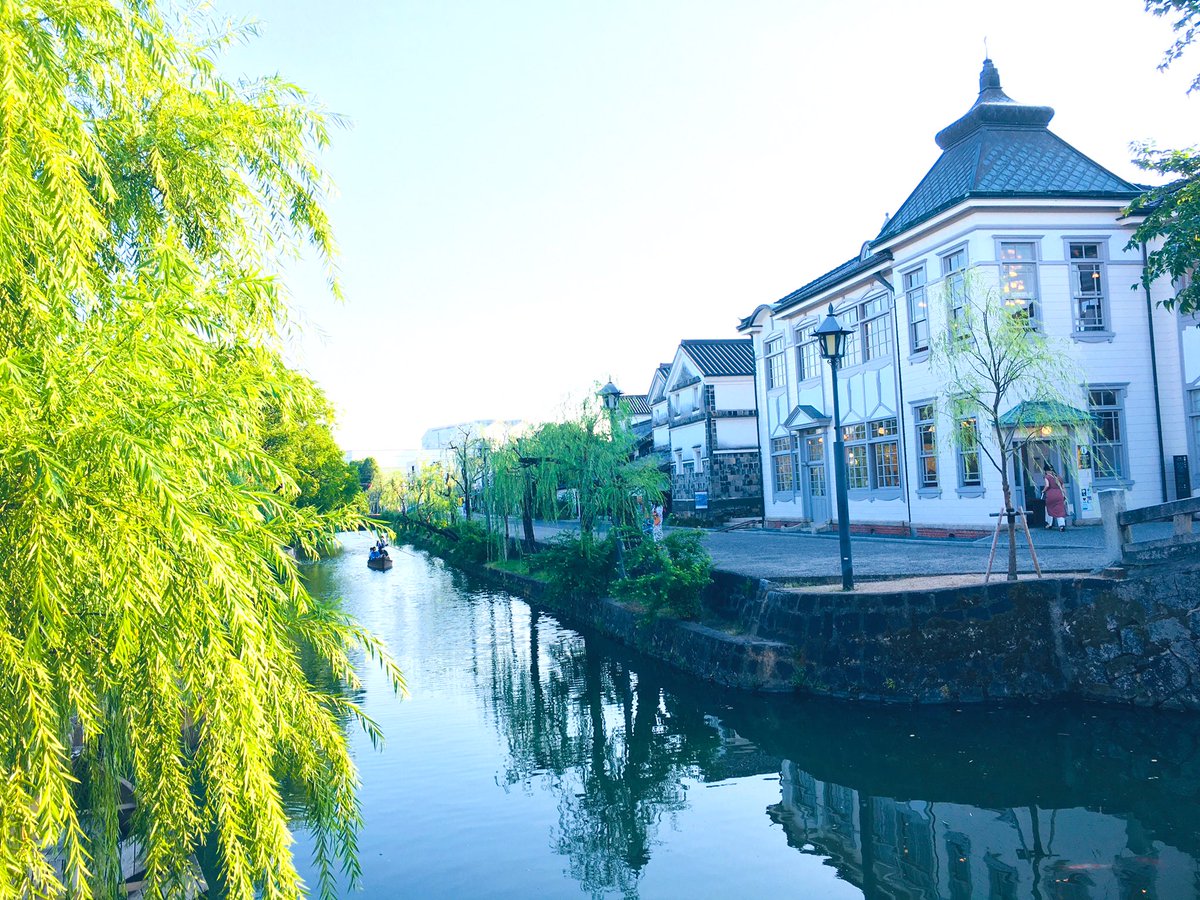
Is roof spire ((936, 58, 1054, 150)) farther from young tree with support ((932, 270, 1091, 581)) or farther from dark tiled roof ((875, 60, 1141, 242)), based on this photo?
young tree with support ((932, 270, 1091, 581))

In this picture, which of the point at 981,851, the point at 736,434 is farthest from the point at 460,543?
the point at 981,851

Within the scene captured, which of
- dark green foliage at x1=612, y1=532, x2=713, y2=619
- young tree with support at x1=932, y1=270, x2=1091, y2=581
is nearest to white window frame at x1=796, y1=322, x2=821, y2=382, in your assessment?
dark green foliage at x1=612, y1=532, x2=713, y2=619

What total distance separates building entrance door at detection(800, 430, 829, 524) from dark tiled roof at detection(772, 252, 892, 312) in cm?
389

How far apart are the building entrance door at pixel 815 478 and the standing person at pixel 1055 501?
26.1 ft

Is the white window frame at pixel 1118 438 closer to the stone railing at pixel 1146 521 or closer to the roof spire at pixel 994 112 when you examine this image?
the roof spire at pixel 994 112

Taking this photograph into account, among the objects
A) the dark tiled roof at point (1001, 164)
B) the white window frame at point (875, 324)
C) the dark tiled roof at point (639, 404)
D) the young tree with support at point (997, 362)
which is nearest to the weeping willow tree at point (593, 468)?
the white window frame at point (875, 324)

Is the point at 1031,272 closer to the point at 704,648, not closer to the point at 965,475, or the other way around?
the point at 965,475

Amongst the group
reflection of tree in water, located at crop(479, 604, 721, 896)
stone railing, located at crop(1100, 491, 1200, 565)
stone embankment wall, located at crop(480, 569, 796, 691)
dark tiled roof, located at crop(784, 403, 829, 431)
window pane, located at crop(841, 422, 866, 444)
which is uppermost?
dark tiled roof, located at crop(784, 403, 829, 431)

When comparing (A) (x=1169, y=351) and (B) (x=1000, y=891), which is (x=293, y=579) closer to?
(B) (x=1000, y=891)

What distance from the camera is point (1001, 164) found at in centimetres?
1967

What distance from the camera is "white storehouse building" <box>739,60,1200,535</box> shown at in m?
18.7

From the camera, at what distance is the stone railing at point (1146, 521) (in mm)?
10227

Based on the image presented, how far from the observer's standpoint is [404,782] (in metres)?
10.0

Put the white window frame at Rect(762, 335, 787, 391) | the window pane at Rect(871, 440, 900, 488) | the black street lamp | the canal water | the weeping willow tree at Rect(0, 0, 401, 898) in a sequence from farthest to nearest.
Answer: the white window frame at Rect(762, 335, 787, 391) < the window pane at Rect(871, 440, 900, 488) < the black street lamp < the canal water < the weeping willow tree at Rect(0, 0, 401, 898)
